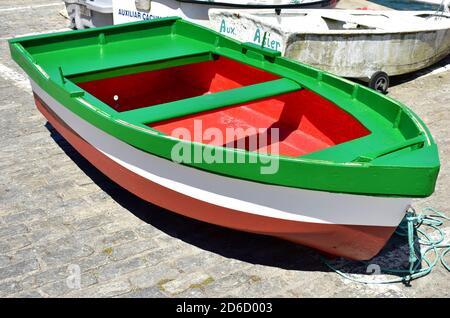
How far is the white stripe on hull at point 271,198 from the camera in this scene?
360 cm

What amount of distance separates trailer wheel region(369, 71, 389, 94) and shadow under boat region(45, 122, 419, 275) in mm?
3507

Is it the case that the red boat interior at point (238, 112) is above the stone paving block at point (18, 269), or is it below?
above

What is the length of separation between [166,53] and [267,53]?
124cm

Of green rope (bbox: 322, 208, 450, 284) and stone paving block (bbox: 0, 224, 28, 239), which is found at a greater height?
green rope (bbox: 322, 208, 450, 284)

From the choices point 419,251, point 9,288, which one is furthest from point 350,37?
point 9,288

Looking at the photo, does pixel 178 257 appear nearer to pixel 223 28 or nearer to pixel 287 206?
A: pixel 287 206

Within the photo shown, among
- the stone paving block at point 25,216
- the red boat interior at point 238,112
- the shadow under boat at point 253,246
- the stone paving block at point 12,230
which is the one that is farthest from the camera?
the red boat interior at point 238,112

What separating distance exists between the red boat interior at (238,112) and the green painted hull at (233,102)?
13 centimetres

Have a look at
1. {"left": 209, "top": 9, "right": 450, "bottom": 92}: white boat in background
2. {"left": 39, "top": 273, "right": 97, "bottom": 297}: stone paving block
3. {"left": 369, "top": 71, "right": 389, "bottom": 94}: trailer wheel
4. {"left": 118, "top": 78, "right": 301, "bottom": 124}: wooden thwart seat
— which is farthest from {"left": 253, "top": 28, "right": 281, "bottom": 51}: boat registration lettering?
{"left": 39, "top": 273, "right": 97, "bottom": 297}: stone paving block

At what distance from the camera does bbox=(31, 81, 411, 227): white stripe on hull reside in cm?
360

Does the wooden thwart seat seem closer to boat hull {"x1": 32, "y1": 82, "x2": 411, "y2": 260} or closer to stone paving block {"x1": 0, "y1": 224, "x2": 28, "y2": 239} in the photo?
boat hull {"x1": 32, "y1": 82, "x2": 411, "y2": 260}

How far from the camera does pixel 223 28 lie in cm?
767

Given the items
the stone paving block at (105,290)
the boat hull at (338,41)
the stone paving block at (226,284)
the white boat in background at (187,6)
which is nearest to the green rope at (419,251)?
the stone paving block at (226,284)

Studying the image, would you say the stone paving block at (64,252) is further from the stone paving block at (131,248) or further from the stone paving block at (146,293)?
the stone paving block at (146,293)
